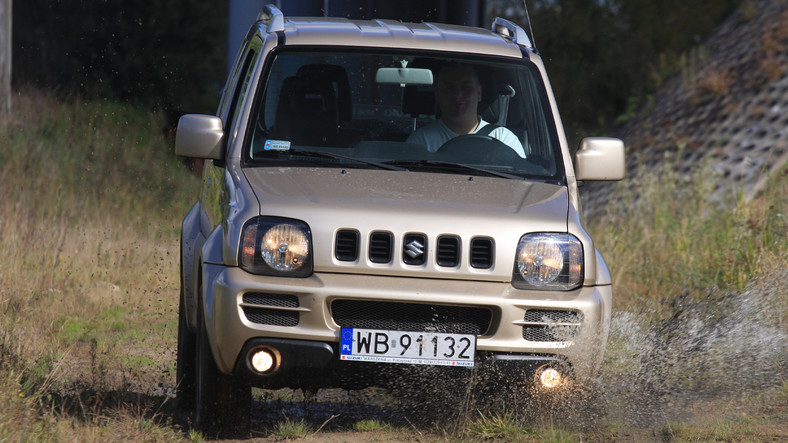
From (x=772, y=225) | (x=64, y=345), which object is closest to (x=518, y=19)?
(x=772, y=225)

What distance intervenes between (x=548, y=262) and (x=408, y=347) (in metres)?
0.70

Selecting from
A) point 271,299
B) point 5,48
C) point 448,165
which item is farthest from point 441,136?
point 5,48

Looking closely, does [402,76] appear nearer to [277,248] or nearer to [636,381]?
[277,248]

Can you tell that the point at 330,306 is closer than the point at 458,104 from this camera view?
Yes

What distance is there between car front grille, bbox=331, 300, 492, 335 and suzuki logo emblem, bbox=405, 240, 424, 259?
0.68 ft

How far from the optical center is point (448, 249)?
4855 millimetres

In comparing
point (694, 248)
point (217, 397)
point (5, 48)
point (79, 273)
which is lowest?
point (79, 273)

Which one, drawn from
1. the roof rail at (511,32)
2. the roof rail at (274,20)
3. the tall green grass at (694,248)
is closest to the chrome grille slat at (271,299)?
the roof rail at (274,20)

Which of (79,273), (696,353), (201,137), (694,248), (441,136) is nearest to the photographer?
(201,137)

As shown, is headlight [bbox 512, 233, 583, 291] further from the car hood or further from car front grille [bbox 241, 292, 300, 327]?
car front grille [bbox 241, 292, 300, 327]

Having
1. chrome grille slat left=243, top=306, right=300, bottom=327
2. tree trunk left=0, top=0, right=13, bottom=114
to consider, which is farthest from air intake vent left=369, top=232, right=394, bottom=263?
tree trunk left=0, top=0, right=13, bottom=114

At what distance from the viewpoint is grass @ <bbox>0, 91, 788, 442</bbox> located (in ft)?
17.6

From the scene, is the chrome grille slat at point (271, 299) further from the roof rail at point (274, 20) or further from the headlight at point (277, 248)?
the roof rail at point (274, 20)

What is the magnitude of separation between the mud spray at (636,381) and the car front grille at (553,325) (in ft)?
0.62
